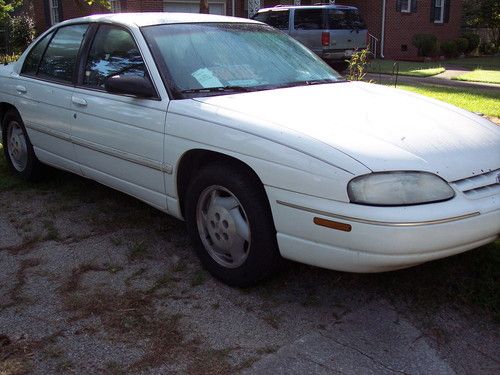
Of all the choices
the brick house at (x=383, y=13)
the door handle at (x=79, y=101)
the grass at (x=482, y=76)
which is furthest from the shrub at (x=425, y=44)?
the door handle at (x=79, y=101)

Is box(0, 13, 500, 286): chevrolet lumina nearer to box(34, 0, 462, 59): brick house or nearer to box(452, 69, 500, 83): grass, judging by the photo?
box(452, 69, 500, 83): grass

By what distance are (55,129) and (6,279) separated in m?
1.53

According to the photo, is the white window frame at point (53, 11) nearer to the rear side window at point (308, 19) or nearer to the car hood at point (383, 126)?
the rear side window at point (308, 19)

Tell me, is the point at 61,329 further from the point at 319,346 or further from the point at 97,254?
the point at 319,346

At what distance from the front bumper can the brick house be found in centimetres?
1732

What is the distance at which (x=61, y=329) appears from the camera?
10.2ft

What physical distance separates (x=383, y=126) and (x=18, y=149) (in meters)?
3.92

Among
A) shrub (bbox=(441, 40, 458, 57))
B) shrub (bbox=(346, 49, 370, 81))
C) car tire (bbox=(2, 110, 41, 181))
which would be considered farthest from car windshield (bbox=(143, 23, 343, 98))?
shrub (bbox=(441, 40, 458, 57))

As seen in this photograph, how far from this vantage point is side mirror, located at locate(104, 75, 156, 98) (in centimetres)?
378

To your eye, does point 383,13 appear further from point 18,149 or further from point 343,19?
point 18,149

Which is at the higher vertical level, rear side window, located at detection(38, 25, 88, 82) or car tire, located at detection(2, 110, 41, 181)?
rear side window, located at detection(38, 25, 88, 82)

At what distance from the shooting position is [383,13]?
22375mm

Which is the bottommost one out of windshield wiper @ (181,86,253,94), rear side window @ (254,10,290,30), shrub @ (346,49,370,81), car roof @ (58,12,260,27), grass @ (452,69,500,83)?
grass @ (452,69,500,83)

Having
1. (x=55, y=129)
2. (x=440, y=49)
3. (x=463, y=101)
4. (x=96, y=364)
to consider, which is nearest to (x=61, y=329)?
(x=96, y=364)
